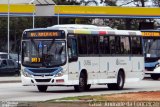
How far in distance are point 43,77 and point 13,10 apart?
33.7 m

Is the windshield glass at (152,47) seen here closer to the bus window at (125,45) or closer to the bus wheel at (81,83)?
the bus window at (125,45)

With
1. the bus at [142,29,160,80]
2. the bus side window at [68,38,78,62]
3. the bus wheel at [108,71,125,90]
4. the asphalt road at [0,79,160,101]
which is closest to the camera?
the asphalt road at [0,79,160,101]

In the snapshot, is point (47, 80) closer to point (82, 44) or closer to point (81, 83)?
point (81, 83)

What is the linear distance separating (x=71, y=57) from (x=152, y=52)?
15.2m

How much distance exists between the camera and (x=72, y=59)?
27.2 metres

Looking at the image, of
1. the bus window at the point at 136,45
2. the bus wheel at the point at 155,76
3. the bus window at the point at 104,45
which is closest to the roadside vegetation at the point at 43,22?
the bus wheel at the point at 155,76

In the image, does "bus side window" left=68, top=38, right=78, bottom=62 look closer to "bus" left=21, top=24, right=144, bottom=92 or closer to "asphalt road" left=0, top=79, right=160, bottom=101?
"bus" left=21, top=24, right=144, bottom=92

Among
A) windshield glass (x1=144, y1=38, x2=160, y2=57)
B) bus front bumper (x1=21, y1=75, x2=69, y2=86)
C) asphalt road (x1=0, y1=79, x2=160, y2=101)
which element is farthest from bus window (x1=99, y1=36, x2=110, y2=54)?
windshield glass (x1=144, y1=38, x2=160, y2=57)

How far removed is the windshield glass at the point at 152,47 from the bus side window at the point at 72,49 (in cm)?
1463

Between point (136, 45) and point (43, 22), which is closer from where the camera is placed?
point (136, 45)

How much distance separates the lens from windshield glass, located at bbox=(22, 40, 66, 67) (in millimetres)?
26969

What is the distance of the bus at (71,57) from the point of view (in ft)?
88.5

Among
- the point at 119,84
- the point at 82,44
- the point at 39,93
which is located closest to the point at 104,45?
the point at 82,44

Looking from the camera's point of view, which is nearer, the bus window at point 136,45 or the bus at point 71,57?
the bus at point 71,57
